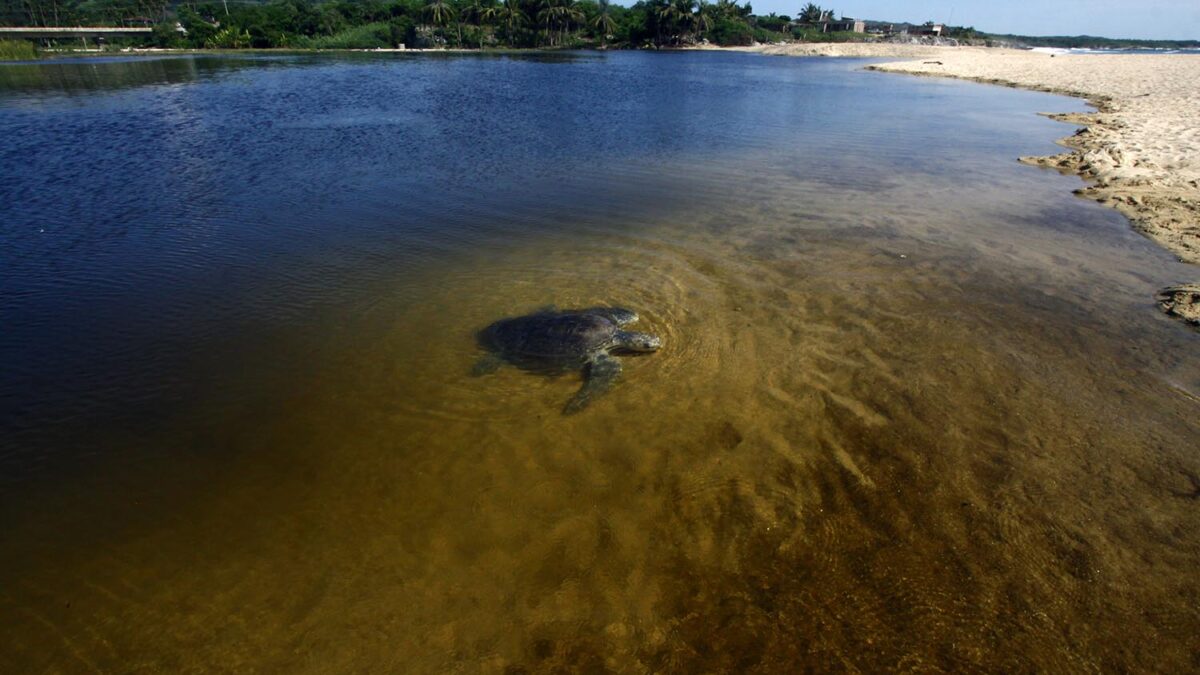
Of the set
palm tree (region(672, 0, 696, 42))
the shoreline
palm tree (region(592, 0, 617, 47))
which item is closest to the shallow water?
the shoreline

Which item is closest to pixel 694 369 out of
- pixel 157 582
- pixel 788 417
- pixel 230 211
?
pixel 788 417

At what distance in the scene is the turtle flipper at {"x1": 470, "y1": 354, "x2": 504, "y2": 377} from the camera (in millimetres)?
6963

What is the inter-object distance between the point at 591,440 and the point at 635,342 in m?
1.89

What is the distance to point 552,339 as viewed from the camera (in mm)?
7129

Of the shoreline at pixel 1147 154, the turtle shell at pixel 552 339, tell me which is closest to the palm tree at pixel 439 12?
the shoreline at pixel 1147 154

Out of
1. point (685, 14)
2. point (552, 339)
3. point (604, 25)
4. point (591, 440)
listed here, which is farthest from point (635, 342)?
point (685, 14)

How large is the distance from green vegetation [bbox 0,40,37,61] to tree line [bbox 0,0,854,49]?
22.8 meters

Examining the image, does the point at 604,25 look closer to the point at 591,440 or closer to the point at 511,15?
the point at 511,15

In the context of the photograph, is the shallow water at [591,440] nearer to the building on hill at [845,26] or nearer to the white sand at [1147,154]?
the white sand at [1147,154]

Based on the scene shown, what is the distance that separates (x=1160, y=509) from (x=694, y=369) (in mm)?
4511

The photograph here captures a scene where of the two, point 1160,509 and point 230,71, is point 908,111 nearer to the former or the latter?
point 1160,509

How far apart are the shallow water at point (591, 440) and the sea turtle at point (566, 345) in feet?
1.12

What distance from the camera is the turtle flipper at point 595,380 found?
6434 millimetres

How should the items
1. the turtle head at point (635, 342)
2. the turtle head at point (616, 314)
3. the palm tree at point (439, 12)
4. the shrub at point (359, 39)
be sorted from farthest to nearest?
the palm tree at point (439, 12) → the shrub at point (359, 39) → the turtle head at point (616, 314) → the turtle head at point (635, 342)
